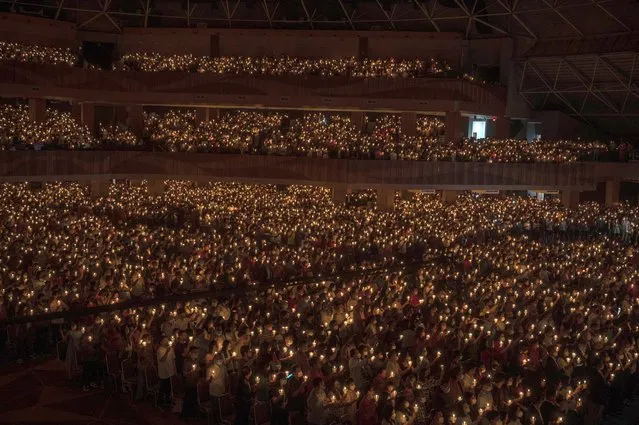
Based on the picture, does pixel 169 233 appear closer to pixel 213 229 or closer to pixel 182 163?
pixel 213 229

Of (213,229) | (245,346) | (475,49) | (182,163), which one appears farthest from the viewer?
(475,49)

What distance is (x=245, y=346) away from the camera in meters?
12.1

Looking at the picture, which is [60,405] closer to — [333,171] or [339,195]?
[333,171]

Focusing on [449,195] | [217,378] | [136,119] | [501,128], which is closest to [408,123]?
[449,195]

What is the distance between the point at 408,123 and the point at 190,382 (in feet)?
95.6

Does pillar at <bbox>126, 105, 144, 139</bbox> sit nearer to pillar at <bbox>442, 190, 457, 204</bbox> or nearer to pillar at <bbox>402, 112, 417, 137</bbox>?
pillar at <bbox>402, 112, 417, 137</bbox>

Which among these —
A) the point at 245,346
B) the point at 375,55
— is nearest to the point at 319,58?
the point at 375,55

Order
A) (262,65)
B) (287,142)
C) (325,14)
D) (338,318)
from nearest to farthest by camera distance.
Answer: (338,318)
(287,142)
(262,65)
(325,14)

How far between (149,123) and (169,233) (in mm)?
18212

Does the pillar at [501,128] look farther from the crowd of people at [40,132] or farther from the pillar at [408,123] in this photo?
the crowd of people at [40,132]

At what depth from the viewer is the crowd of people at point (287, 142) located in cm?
3309

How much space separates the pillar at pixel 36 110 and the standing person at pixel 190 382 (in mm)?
27287

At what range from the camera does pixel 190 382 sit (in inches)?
460

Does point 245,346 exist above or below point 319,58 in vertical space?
below
